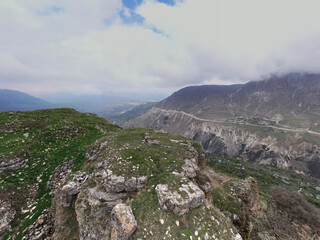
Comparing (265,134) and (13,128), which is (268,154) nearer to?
(265,134)

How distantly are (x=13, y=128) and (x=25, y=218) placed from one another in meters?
17.9

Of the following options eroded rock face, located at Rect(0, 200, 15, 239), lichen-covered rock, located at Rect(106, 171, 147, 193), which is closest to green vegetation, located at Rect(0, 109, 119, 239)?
eroded rock face, located at Rect(0, 200, 15, 239)

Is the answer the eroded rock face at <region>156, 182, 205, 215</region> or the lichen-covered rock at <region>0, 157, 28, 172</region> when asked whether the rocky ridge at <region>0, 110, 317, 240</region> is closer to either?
the eroded rock face at <region>156, 182, 205, 215</region>

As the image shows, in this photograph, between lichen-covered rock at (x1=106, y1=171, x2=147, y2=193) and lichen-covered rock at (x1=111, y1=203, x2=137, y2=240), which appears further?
lichen-covered rock at (x1=106, y1=171, x2=147, y2=193)

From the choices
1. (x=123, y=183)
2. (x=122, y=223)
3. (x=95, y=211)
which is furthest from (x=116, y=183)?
(x=122, y=223)

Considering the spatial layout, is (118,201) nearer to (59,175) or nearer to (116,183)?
(116,183)

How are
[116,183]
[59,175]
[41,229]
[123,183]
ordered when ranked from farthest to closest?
[59,175], [123,183], [116,183], [41,229]

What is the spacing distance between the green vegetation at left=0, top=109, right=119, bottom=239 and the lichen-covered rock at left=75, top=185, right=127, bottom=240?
5132 millimetres

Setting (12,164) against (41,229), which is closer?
(41,229)

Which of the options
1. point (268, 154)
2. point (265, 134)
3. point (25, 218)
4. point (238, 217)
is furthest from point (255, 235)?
point (265, 134)

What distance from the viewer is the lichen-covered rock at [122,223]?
8516mm

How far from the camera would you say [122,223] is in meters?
8.80

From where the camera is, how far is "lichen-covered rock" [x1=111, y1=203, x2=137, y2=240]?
8.52 m

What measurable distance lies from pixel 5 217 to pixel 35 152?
8403 millimetres
